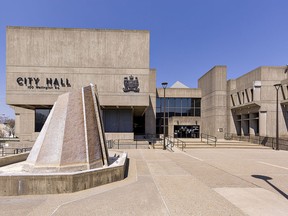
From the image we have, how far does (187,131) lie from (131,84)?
18.3m

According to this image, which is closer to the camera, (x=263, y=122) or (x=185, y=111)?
(x=263, y=122)

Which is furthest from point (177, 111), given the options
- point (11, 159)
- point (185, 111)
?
point (11, 159)

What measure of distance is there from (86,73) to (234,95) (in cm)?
2657

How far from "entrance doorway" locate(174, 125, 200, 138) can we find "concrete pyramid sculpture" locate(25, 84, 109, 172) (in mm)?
28901

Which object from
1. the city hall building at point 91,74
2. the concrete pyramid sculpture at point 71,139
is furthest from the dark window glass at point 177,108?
the concrete pyramid sculpture at point 71,139

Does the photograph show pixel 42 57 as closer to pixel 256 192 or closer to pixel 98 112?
pixel 98 112

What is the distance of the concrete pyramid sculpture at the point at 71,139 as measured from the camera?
7.39 metres

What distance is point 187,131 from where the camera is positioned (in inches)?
1441

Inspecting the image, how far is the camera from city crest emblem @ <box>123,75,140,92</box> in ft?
77.6

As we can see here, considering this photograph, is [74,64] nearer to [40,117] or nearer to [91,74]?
[91,74]

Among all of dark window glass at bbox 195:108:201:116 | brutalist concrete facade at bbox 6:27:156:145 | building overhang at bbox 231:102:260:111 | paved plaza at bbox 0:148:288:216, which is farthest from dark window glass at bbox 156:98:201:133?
paved plaza at bbox 0:148:288:216

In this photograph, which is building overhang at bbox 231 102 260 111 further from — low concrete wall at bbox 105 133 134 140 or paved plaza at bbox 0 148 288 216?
paved plaza at bbox 0 148 288 216

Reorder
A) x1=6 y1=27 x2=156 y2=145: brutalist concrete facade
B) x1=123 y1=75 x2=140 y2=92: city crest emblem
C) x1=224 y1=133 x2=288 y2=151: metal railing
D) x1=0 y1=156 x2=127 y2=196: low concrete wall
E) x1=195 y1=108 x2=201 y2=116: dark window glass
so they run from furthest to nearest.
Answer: x1=195 y1=108 x2=201 y2=116: dark window glass
x1=123 y1=75 x2=140 y2=92: city crest emblem
x1=6 y1=27 x2=156 y2=145: brutalist concrete facade
x1=224 y1=133 x2=288 y2=151: metal railing
x1=0 y1=156 x2=127 y2=196: low concrete wall

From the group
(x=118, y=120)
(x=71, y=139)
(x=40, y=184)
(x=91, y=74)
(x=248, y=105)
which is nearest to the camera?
(x=40, y=184)
